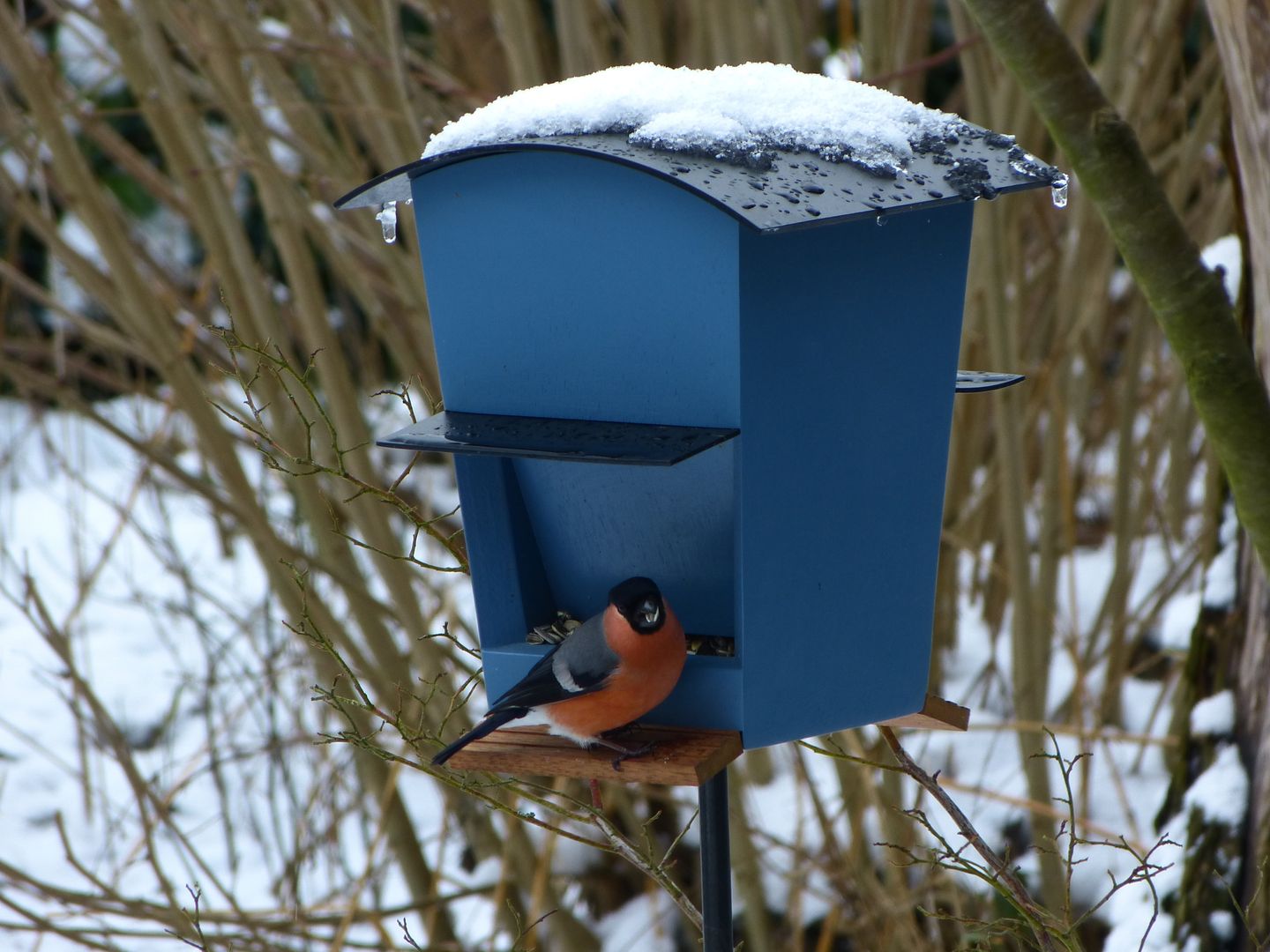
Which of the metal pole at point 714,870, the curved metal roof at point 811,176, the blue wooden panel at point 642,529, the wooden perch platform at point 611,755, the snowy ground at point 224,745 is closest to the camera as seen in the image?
the curved metal roof at point 811,176

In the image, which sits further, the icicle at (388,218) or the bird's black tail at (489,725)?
the icicle at (388,218)

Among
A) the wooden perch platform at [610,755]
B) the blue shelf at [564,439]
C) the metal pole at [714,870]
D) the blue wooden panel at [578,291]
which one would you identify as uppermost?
the blue wooden panel at [578,291]

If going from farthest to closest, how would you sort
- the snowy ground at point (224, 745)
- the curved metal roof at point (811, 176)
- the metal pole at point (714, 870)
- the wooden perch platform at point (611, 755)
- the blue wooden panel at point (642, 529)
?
the snowy ground at point (224, 745) < the blue wooden panel at point (642, 529) < the metal pole at point (714, 870) < the wooden perch platform at point (611, 755) < the curved metal roof at point (811, 176)

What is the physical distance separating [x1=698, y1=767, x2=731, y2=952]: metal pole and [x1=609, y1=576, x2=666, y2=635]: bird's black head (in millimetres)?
216

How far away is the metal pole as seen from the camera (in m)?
1.68

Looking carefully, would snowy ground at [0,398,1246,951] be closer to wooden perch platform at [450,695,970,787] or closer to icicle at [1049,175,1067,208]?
icicle at [1049,175,1067,208]

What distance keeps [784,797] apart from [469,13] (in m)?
2.52

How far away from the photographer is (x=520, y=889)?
3.77 metres

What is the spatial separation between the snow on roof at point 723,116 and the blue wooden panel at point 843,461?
0.34 ft

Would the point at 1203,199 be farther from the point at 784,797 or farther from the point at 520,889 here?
the point at 520,889

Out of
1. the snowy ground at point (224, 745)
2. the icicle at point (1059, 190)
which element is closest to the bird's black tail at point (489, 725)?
the icicle at point (1059, 190)

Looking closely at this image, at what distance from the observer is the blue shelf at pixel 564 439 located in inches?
57.7

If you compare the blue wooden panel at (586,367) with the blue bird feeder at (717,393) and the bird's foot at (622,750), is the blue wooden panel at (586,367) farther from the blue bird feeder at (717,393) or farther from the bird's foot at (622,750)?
the bird's foot at (622,750)

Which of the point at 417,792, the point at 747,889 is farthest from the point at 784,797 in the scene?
the point at 417,792
